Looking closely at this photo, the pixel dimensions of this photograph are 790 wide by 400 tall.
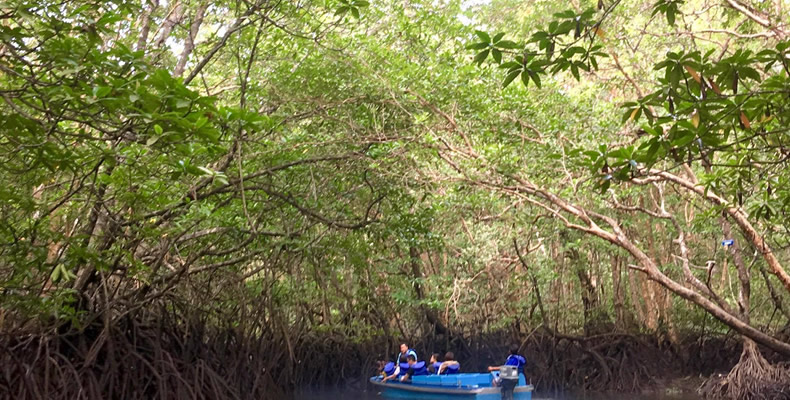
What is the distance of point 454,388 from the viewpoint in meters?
9.40

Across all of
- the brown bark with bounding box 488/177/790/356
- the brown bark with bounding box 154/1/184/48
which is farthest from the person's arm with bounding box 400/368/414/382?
the brown bark with bounding box 154/1/184/48

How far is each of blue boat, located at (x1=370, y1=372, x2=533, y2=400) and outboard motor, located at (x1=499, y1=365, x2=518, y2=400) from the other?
8cm

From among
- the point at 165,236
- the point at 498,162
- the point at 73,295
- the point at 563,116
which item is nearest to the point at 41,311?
the point at 73,295

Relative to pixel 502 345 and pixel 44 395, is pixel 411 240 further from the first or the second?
pixel 502 345

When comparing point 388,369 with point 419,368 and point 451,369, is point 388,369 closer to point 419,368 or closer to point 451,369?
point 419,368

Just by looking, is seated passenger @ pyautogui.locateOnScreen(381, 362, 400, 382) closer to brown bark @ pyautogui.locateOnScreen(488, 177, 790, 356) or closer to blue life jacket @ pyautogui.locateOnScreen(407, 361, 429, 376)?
A: blue life jacket @ pyautogui.locateOnScreen(407, 361, 429, 376)

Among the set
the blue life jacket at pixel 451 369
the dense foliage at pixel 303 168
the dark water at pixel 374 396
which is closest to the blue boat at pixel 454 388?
the blue life jacket at pixel 451 369

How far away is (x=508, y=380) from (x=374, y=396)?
10.7 feet

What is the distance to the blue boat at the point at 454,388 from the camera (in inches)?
365

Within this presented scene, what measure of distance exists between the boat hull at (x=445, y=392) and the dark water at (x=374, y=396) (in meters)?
1.49

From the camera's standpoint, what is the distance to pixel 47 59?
2.99 metres

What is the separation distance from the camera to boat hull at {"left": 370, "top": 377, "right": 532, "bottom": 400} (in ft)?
30.3

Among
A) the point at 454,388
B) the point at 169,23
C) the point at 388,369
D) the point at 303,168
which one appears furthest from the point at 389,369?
the point at 169,23

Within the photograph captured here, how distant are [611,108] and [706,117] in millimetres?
6456
